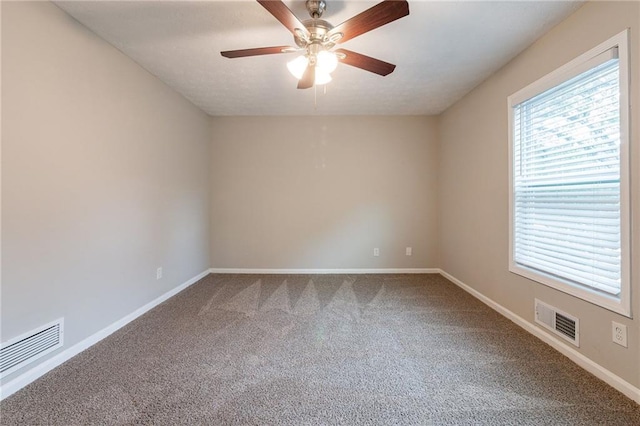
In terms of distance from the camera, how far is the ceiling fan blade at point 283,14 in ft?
4.08

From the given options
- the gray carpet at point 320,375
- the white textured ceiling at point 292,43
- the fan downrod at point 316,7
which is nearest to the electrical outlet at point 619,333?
the gray carpet at point 320,375

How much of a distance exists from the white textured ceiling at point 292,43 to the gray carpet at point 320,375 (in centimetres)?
238

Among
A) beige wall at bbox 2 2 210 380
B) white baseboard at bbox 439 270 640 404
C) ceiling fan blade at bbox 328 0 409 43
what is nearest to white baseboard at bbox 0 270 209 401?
beige wall at bbox 2 2 210 380

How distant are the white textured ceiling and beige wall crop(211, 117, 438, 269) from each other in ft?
2.25

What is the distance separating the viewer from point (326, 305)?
2668 millimetres

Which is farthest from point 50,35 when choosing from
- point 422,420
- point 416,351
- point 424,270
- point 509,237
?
point 424,270

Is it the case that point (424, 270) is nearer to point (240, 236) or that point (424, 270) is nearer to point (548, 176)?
→ point (548, 176)

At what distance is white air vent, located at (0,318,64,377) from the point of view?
1402 millimetres

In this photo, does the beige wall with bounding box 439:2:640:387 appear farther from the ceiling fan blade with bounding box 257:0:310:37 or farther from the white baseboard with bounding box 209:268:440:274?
the ceiling fan blade with bounding box 257:0:310:37

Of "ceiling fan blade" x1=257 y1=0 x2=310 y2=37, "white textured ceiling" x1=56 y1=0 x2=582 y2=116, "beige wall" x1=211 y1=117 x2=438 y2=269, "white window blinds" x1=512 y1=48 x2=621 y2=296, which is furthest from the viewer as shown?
"beige wall" x1=211 y1=117 x2=438 y2=269

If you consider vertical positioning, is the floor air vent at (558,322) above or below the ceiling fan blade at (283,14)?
below

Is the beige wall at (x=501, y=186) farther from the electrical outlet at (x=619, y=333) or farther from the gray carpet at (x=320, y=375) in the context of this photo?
the gray carpet at (x=320, y=375)

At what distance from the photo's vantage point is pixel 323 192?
12.5 ft

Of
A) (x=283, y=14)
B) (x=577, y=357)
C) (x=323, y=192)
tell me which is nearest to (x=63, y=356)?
(x=283, y=14)
